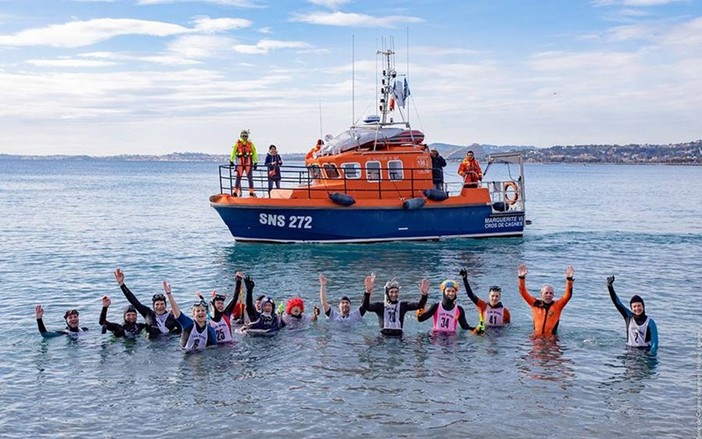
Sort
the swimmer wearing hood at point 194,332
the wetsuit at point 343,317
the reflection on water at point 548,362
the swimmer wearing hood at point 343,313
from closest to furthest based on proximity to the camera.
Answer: the reflection on water at point 548,362 < the swimmer wearing hood at point 194,332 < the swimmer wearing hood at point 343,313 < the wetsuit at point 343,317

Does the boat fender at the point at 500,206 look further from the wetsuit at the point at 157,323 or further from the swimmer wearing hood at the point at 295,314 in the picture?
the wetsuit at the point at 157,323

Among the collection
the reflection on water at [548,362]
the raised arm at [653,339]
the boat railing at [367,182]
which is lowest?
the reflection on water at [548,362]

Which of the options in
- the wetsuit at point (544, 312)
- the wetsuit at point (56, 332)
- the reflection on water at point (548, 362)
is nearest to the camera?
the reflection on water at point (548, 362)

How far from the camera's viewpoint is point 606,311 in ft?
49.9

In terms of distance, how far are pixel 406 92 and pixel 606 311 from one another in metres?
12.7

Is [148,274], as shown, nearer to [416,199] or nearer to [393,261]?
[393,261]

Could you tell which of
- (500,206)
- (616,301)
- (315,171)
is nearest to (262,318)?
(616,301)

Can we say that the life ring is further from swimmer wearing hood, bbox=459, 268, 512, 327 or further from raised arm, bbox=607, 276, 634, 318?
raised arm, bbox=607, 276, 634, 318

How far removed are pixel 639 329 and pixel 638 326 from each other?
0.17 feet

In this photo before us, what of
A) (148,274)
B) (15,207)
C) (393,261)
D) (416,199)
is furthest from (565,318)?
(15,207)

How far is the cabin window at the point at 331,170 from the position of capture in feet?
78.1

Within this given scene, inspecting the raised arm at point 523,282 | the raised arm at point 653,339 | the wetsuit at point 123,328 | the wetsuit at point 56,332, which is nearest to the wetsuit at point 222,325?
the wetsuit at point 123,328

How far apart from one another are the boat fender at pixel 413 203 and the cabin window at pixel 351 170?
6.12 ft

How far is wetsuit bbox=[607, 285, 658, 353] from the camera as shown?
38.8ft
